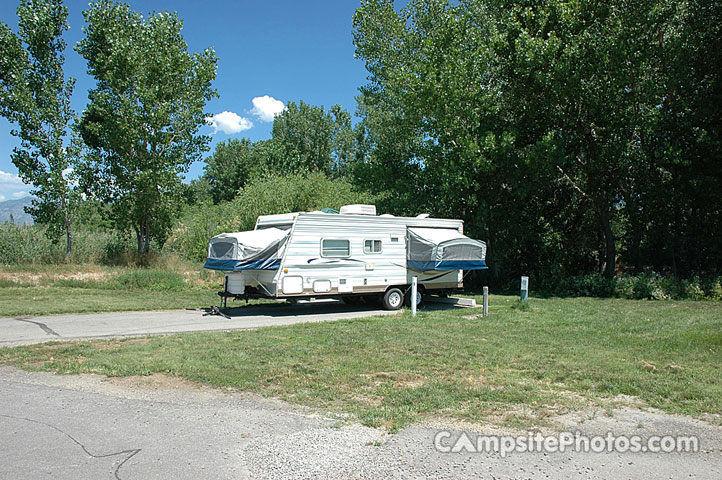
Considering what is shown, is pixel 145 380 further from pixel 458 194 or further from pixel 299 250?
pixel 458 194

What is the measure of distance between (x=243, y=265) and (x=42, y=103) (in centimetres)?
1314

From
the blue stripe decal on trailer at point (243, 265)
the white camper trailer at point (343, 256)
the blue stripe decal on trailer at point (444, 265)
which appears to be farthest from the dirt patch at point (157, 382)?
the blue stripe decal on trailer at point (444, 265)

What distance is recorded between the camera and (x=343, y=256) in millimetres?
15141

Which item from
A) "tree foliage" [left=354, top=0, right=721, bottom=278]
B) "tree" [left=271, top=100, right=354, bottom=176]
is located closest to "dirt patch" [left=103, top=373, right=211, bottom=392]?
"tree foliage" [left=354, top=0, right=721, bottom=278]

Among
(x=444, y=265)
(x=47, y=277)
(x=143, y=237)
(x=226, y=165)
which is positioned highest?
(x=226, y=165)

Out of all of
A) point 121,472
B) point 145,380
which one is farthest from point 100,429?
point 145,380

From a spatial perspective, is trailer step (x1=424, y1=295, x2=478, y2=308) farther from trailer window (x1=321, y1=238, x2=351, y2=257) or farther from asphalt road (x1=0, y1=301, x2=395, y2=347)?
trailer window (x1=321, y1=238, x2=351, y2=257)

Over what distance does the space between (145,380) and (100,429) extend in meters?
1.74

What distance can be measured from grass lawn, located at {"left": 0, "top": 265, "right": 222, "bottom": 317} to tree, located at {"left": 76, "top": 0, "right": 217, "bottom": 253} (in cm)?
297

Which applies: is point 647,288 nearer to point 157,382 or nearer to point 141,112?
point 157,382

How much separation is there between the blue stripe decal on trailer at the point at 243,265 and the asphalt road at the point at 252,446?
738 centimetres

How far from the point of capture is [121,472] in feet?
14.1

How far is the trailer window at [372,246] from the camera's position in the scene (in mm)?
15594

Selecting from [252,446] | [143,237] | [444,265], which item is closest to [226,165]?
[143,237]
